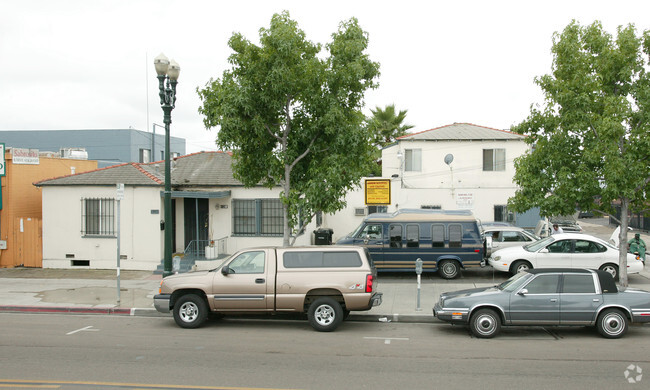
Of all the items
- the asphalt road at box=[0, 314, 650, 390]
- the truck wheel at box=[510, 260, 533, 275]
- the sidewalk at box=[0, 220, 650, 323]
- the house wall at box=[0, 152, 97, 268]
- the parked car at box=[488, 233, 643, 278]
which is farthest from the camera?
the house wall at box=[0, 152, 97, 268]

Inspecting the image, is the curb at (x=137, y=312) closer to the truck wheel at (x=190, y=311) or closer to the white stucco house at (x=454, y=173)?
the truck wheel at (x=190, y=311)

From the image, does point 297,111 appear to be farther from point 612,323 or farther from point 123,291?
point 612,323

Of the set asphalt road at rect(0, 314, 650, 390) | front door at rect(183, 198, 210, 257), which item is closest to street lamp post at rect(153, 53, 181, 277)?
asphalt road at rect(0, 314, 650, 390)

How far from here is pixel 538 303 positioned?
10.4 metres

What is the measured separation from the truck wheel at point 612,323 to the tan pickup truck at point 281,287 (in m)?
4.44

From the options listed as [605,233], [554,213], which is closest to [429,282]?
[554,213]

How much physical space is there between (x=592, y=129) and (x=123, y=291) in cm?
1382

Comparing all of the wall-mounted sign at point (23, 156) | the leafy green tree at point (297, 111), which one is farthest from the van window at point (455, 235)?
the wall-mounted sign at point (23, 156)

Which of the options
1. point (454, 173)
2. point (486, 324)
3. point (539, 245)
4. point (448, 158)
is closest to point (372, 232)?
point (539, 245)

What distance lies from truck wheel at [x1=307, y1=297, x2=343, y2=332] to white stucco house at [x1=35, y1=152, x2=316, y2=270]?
8.86 metres

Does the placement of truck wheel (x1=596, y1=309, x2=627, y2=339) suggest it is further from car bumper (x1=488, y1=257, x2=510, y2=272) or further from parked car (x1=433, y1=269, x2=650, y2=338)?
car bumper (x1=488, y1=257, x2=510, y2=272)

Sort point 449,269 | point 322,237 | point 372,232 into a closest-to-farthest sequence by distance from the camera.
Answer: point 449,269, point 372,232, point 322,237

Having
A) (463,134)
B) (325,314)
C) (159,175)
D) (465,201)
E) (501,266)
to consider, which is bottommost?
(325,314)

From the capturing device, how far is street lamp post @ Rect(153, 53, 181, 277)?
45.1ft
